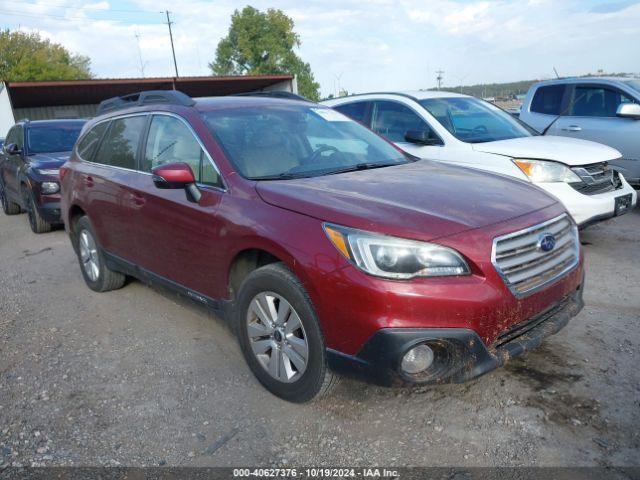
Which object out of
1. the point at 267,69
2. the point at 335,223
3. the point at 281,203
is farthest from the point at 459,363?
the point at 267,69

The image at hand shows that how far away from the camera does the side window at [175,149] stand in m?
3.41

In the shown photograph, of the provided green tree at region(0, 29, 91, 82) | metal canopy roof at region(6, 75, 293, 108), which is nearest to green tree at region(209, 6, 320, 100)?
green tree at region(0, 29, 91, 82)

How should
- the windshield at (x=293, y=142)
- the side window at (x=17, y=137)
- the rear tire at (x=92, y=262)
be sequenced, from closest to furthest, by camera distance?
1. the windshield at (x=293, y=142)
2. the rear tire at (x=92, y=262)
3. the side window at (x=17, y=137)

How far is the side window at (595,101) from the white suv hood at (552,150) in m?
2.20

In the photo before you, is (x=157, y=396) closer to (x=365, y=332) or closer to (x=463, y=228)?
(x=365, y=332)

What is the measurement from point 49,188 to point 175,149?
499 centimetres

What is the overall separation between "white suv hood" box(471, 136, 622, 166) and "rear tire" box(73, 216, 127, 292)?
383cm

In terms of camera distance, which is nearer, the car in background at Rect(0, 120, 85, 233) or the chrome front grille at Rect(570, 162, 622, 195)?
the chrome front grille at Rect(570, 162, 622, 195)

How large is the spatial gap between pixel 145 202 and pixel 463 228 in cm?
234

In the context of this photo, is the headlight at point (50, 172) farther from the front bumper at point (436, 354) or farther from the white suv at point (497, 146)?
the front bumper at point (436, 354)

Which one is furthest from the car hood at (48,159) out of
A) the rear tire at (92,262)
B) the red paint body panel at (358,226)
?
the red paint body panel at (358,226)

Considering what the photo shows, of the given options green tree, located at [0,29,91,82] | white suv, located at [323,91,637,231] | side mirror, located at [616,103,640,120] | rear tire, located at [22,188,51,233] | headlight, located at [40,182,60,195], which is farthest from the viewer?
green tree, located at [0,29,91,82]

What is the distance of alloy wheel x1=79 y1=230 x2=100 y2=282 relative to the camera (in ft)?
16.4

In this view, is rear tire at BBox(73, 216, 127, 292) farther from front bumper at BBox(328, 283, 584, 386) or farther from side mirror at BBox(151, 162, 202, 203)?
front bumper at BBox(328, 283, 584, 386)
